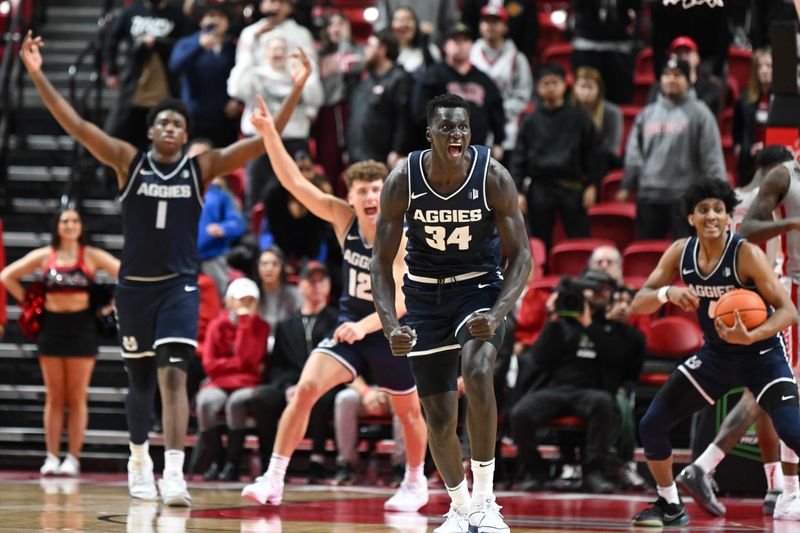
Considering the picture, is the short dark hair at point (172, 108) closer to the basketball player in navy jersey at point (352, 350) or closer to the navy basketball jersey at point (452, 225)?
the basketball player in navy jersey at point (352, 350)

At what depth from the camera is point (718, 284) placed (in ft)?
26.4

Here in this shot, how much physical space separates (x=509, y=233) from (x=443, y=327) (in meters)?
0.55

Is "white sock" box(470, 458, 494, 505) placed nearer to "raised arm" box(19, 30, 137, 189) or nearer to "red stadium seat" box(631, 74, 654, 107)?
"raised arm" box(19, 30, 137, 189)

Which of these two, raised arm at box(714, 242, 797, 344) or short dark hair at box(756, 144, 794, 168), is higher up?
short dark hair at box(756, 144, 794, 168)

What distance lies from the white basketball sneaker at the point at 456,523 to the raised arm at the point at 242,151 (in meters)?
3.27

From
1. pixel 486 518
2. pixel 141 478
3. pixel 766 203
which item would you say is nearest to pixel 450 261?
pixel 486 518

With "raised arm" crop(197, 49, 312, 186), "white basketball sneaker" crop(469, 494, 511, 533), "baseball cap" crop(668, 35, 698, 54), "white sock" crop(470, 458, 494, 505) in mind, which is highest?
"baseball cap" crop(668, 35, 698, 54)

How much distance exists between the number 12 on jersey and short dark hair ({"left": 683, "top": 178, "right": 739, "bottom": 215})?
2.16 metres

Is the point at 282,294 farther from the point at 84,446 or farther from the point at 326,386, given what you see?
the point at 326,386

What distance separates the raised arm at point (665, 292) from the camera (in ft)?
25.8

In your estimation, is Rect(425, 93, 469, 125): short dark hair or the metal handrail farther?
the metal handrail

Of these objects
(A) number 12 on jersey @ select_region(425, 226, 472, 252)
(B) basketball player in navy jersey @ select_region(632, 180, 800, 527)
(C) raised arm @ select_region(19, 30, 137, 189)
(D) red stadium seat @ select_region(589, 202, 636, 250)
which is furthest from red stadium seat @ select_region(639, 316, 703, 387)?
(A) number 12 on jersey @ select_region(425, 226, 472, 252)

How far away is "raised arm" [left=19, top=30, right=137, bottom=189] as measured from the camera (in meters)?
8.76

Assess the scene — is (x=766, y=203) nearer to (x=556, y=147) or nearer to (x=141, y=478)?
(x=556, y=147)
